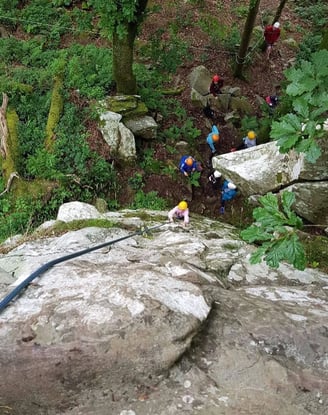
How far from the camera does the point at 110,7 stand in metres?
9.04

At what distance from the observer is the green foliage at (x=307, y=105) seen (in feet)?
8.59

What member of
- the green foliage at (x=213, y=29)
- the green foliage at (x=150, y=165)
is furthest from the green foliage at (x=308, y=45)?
the green foliage at (x=150, y=165)

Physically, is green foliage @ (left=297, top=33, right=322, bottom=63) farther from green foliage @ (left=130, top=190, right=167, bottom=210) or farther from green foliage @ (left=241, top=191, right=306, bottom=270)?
green foliage @ (left=241, top=191, right=306, bottom=270)

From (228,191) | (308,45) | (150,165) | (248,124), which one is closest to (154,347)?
(228,191)

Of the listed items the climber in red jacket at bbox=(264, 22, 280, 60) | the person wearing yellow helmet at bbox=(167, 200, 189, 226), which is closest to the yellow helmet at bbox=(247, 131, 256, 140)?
the person wearing yellow helmet at bbox=(167, 200, 189, 226)

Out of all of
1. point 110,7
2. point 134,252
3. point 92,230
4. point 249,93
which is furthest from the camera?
point 249,93

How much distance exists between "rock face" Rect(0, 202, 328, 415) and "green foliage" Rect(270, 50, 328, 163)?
167 centimetres

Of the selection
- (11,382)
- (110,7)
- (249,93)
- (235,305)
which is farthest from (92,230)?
(249,93)

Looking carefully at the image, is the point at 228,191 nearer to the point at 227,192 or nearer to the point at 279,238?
the point at 227,192

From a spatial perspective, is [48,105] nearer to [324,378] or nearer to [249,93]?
[249,93]

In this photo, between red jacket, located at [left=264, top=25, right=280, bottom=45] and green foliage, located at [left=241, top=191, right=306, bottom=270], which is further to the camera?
red jacket, located at [left=264, top=25, right=280, bottom=45]

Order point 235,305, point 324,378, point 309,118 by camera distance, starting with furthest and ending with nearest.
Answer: point 235,305 < point 324,378 < point 309,118

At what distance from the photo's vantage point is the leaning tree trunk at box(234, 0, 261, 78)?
1134 cm

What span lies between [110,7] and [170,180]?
13.7 ft
